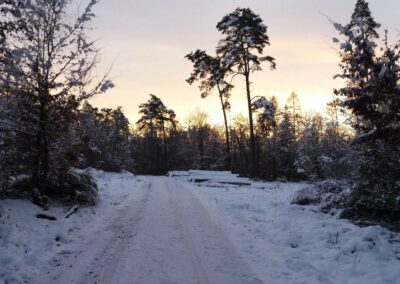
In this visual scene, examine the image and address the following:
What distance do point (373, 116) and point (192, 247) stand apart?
222 inches

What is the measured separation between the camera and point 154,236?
10.1 m

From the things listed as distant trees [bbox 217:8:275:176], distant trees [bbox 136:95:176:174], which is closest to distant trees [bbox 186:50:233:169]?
distant trees [bbox 217:8:275:176]

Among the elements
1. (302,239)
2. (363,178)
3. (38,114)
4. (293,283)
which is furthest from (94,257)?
(363,178)

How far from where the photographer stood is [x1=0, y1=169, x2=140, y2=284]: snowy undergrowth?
765 cm

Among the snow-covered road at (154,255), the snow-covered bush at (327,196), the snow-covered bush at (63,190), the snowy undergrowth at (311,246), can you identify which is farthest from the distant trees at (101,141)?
the snow-covered bush at (327,196)

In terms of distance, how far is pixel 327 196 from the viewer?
527 inches

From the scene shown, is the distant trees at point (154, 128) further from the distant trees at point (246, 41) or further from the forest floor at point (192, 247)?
the forest floor at point (192, 247)

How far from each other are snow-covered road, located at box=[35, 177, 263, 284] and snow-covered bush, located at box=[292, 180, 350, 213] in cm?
363

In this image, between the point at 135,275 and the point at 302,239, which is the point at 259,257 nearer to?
the point at 302,239

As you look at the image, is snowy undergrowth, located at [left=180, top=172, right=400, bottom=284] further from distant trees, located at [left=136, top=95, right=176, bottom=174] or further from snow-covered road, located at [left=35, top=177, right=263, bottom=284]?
distant trees, located at [left=136, top=95, right=176, bottom=174]

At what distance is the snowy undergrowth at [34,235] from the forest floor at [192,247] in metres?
0.02

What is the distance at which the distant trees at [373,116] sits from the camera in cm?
1000

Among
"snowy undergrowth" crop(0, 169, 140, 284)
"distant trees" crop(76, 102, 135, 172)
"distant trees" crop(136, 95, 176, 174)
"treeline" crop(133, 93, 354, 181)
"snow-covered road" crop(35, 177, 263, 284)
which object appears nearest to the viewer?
"snow-covered road" crop(35, 177, 263, 284)

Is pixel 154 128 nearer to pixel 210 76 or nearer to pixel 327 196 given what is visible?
pixel 210 76
